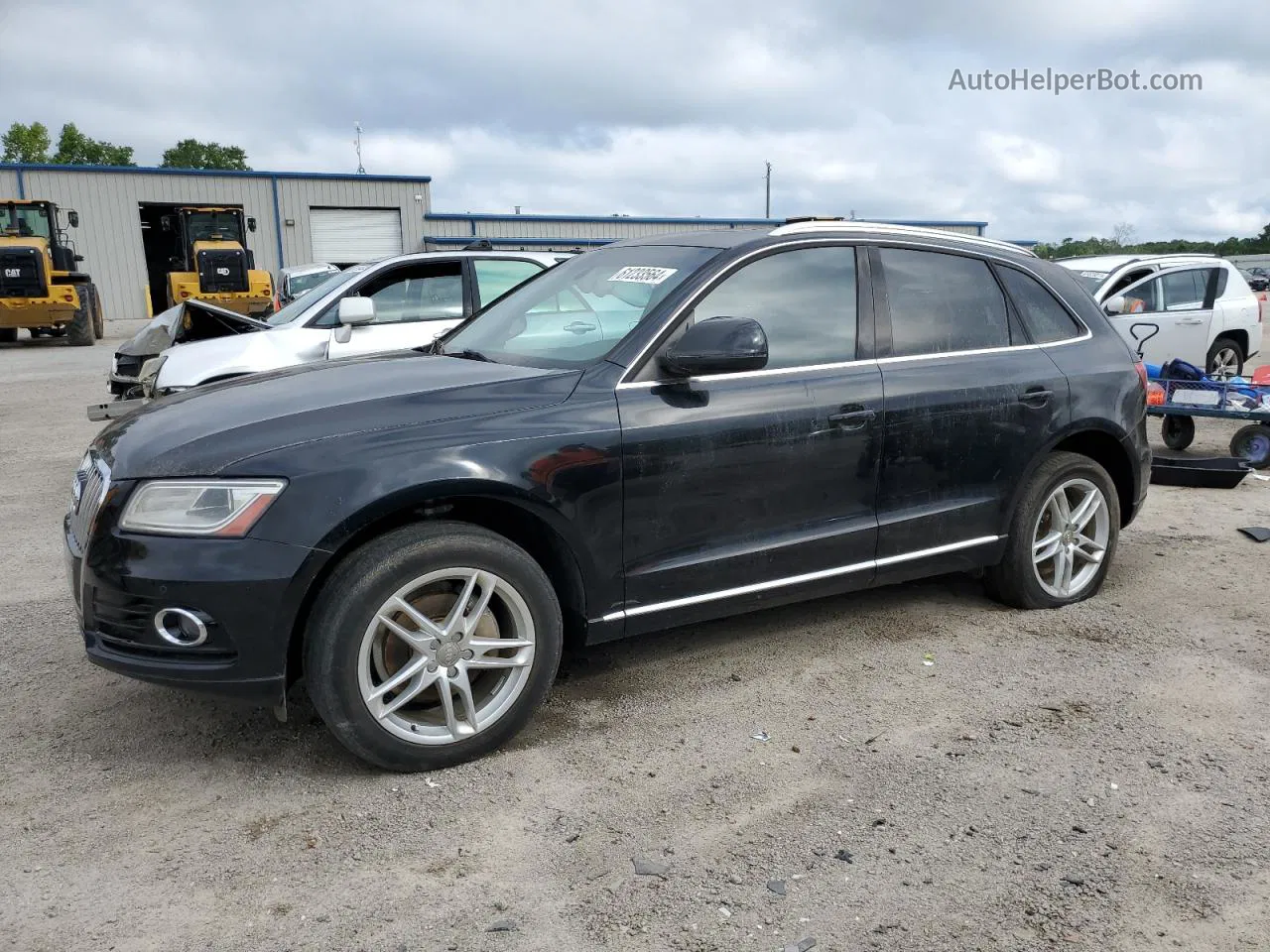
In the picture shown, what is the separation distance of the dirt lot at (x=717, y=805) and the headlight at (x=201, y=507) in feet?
2.75

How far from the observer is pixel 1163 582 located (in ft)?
16.5

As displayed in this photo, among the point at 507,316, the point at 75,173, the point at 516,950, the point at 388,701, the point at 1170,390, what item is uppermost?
the point at 75,173

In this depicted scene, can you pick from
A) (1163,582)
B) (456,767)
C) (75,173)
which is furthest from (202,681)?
(75,173)

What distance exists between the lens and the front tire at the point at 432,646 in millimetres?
2934

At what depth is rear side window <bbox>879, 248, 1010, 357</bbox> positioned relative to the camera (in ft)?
13.5

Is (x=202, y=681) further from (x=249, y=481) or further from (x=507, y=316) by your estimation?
(x=507, y=316)

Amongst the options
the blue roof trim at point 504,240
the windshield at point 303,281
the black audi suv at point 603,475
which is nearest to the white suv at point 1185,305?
the black audi suv at point 603,475

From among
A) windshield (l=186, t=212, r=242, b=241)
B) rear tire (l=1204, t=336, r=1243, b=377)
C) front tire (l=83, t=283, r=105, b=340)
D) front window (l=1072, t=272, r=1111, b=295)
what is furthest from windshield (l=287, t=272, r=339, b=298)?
rear tire (l=1204, t=336, r=1243, b=377)

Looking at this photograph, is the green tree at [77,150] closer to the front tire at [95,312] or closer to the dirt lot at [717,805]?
the front tire at [95,312]

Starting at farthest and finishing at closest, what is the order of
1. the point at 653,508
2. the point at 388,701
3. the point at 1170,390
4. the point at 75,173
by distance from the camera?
the point at 75,173 < the point at 1170,390 < the point at 653,508 < the point at 388,701

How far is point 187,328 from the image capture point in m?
8.47

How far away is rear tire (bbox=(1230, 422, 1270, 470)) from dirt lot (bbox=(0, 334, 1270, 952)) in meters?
4.26

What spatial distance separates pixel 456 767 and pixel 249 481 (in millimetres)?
1105

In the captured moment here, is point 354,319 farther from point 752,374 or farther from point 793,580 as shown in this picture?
point 793,580
